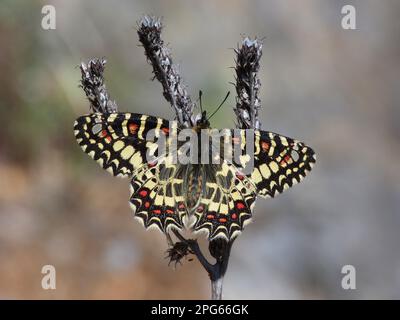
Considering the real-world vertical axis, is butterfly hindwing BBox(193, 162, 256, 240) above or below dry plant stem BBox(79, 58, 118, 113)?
below

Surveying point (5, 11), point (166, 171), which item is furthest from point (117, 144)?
point (5, 11)

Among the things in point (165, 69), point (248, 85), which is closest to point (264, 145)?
point (248, 85)

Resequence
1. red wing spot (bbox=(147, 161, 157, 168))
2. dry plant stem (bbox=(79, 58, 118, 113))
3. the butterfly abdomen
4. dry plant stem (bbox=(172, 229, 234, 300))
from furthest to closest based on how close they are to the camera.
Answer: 1. dry plant stem (bbox=(79, 58, 118, 113))
2. red wing spot (bbox=(147, 161, 157, 168))
3. the butterfly abdomen
4. dry plant stem (bbox=(172, 229, 234, 300))

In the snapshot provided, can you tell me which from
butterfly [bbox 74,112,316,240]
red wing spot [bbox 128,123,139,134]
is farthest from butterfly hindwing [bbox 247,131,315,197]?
red wing spot [bbox 128,123,139,134]

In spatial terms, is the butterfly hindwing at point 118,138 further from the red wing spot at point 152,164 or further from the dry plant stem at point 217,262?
the dry plant stem at point 217,262

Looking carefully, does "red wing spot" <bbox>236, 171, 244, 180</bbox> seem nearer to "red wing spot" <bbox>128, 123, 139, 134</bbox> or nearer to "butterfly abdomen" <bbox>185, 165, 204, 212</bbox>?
"butterfly abdomen" <bbox>185, 165, 204, 212</bbox>

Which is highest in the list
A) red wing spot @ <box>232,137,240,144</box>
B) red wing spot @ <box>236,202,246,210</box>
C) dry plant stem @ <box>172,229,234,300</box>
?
red wing spot @ <box>232,137,240,144</box>
